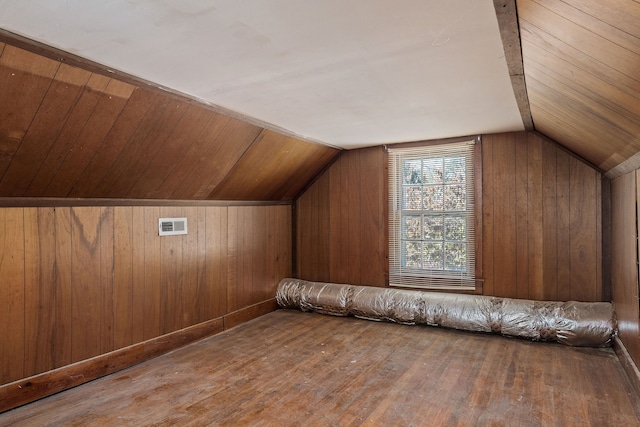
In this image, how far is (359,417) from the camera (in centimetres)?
234

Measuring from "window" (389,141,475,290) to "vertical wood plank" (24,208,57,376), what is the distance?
11.2 feet

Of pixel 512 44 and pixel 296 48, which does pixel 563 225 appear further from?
pixel 296 48

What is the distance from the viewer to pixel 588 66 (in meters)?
1.66

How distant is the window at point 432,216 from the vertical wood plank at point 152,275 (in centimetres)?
263

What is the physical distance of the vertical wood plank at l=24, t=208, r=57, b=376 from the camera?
2602 mm

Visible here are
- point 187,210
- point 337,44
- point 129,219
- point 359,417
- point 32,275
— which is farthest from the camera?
point 187,210

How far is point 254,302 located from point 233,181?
159 cm

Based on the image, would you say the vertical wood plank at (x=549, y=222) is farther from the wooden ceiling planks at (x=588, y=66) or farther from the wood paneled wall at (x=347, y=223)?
the wood paneled wall at (x=347, y=223)

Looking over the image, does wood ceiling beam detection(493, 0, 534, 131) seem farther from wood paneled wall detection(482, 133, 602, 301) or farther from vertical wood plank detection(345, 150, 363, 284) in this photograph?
vertical wood plank detection(345, 150, 363, 284)

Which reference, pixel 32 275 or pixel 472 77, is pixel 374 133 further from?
pixel 32 275

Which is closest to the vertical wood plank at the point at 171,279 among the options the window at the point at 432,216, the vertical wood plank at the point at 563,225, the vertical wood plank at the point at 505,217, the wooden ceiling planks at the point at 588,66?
the window at the point at 432,216

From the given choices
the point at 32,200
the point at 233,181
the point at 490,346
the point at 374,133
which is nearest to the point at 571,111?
the point at 374,133

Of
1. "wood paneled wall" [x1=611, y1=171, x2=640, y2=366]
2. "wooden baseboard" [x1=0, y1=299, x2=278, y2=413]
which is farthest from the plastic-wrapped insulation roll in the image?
"wooden baseboard" [x1=0, y1=299, x2=278, y2=413]

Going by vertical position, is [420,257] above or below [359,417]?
above
